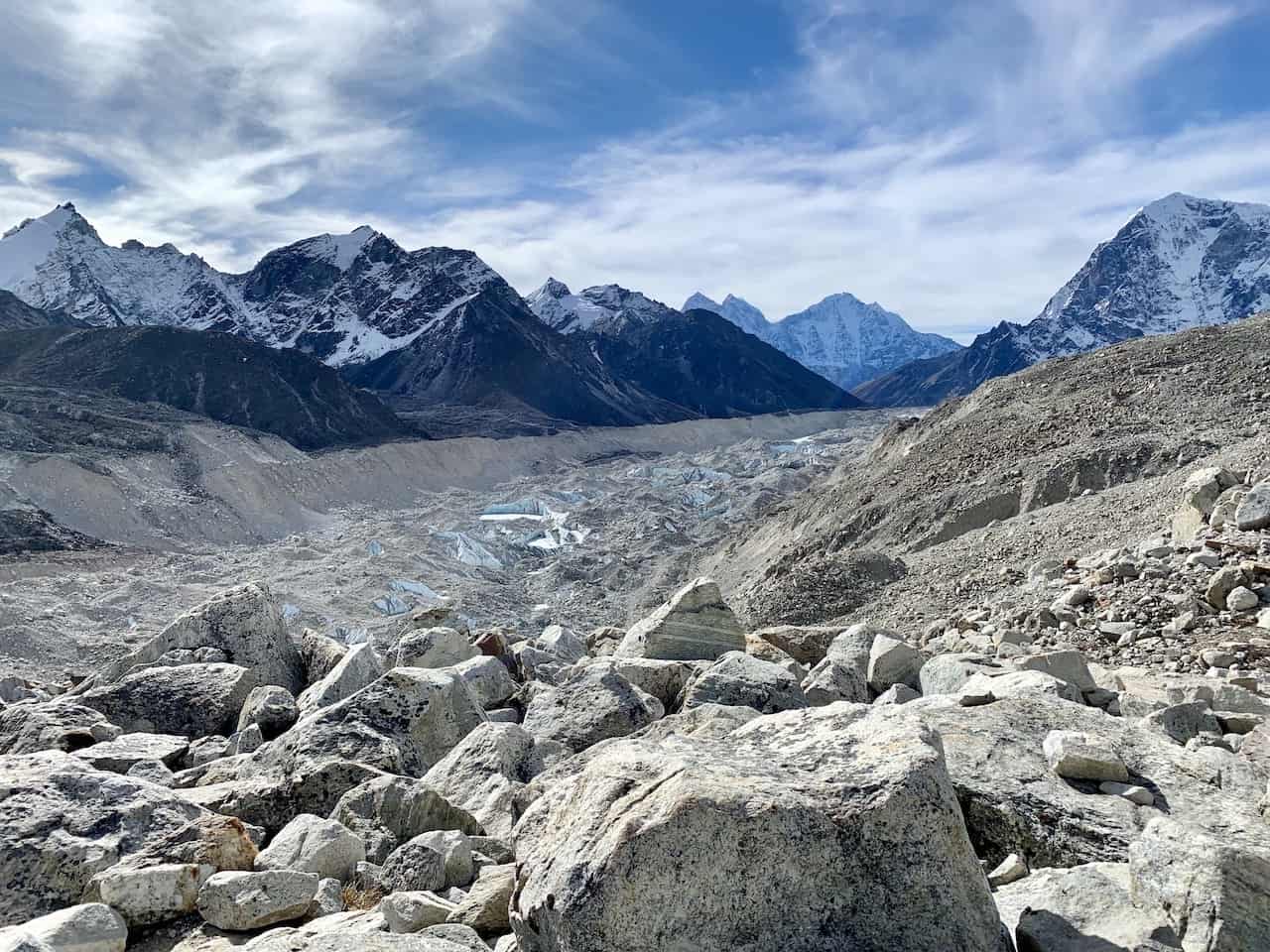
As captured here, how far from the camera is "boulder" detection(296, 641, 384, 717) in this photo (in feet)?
25.4

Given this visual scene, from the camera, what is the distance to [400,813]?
504cm

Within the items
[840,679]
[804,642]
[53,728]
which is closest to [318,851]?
[53,728]

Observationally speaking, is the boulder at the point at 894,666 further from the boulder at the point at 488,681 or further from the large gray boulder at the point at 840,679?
the boulder at the point at 488,681

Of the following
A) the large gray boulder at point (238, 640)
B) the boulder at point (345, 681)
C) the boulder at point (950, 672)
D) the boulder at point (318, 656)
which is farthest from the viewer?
the boulder at point (318, 656)

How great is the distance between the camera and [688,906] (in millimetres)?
2836

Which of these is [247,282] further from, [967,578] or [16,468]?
[967,578]

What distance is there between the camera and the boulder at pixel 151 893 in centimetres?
377

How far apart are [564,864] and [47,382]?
84.7 m

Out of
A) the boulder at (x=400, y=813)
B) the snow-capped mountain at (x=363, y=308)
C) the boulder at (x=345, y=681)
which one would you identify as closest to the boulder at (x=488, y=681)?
the boulder at (x=345, y=681)

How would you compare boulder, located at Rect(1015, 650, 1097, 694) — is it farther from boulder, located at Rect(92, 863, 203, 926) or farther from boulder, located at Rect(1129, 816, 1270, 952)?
boulder, located at Rect(92, 863, 203, 926)

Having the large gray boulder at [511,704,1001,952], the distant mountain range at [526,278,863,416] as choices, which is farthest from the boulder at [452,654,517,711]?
the distant mountain range at [526,278,863,416]

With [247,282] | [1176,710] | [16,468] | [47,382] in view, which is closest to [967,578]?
[1176,710]

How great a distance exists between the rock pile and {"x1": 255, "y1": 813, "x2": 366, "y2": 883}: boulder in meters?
0.02

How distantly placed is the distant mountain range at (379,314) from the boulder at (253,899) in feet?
366
